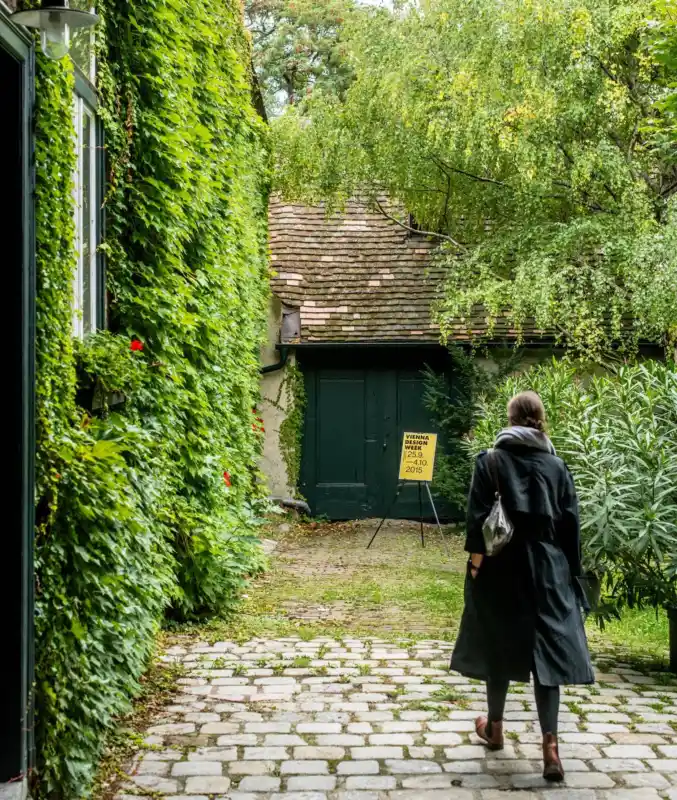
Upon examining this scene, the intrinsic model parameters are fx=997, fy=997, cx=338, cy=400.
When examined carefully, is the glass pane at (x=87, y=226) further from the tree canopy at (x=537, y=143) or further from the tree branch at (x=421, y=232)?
the tree branch at (x=421, y=232)

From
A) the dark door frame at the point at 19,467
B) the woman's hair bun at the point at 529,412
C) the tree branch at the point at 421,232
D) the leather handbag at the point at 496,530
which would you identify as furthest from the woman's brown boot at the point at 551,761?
the tree branch at the point at 421,232

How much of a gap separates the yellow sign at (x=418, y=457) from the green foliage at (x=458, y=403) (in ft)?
2.60

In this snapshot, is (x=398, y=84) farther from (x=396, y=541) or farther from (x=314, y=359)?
(x=396, y=541)

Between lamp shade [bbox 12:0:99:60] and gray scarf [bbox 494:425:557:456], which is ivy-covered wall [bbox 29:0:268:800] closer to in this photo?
lamp shade [bbox 12:0:99:60]

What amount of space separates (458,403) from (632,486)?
31.6 ft

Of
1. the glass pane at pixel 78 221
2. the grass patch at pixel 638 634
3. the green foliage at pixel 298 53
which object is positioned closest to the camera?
the glass pane at pixel 78 221

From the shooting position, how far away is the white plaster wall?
55.5ft

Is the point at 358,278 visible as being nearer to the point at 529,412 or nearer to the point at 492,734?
the point at 529,412

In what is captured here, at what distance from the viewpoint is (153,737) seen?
5.41m

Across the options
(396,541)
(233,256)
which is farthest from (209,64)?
(396,541)

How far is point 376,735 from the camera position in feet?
18.0

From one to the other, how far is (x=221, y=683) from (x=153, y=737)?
112 cm

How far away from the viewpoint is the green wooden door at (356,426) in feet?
55.7

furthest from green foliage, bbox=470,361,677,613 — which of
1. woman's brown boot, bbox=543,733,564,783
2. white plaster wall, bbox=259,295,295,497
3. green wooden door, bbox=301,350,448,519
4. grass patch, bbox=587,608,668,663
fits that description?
white plaster wall, bbox=259,295,295,497
